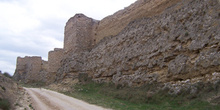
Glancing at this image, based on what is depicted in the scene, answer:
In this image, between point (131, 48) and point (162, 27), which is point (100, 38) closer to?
point (131, 48)

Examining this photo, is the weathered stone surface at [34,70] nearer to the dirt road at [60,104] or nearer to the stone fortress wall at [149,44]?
the stone fortress wall at [149,44]

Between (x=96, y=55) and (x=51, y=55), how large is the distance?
762cm

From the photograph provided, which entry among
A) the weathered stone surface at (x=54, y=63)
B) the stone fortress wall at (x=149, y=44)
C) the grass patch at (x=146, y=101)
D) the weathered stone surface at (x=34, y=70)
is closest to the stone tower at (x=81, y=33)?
the stone fortress wall at (x=149, y=44)

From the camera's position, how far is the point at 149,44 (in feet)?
38.5

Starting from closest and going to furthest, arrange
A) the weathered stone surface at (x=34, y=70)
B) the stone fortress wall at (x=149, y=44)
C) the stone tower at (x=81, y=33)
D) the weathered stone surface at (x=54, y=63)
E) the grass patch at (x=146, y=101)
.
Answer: the grass patch at (x=146, y=101)
the stone fortress wall at (x=149, y=44)
the stone tower at (x=81, y=33)
the weathered stone surface at (x=54, y=63)
the weathered stone surface at (x=34, y=70)

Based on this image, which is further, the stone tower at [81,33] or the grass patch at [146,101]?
the stone tower at [81,33]

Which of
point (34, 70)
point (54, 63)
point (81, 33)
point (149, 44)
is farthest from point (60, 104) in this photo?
point (34, 70)

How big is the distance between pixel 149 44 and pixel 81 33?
32.5 ft

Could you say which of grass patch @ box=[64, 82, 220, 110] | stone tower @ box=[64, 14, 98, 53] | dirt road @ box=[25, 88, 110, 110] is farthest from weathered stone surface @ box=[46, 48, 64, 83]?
dirt road @ box=[25, 88, 110, 110]

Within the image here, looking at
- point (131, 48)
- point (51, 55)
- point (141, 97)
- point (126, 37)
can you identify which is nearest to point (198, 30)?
point (141, 97)

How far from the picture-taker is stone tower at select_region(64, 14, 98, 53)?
19.8 m

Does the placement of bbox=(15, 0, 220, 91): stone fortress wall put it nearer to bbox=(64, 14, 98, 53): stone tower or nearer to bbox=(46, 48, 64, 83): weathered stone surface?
bbox=(64, 14, 98, 53): stone tower

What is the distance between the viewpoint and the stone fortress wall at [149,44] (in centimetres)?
840

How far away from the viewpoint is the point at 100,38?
1855 cm
